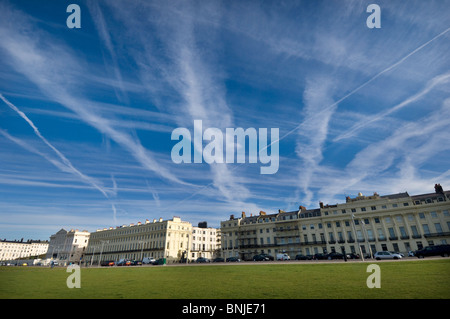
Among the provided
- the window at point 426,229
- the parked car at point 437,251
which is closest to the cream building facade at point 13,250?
the parked car at point 437,251

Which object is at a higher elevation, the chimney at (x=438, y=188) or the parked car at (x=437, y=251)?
the chimney at (x=438, y=188)

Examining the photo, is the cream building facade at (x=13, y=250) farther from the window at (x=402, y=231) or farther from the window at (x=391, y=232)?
the window at (x=402, y=231)

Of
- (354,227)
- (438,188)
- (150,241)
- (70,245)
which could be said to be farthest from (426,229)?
(70,245)

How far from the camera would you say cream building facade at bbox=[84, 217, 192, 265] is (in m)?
88.8

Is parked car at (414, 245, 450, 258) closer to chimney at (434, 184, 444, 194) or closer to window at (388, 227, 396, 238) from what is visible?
window at (388, 227, 396, 238)

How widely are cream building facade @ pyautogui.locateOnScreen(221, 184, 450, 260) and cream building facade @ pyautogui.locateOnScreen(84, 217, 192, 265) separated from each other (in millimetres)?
17739

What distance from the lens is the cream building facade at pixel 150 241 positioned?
88812 mm

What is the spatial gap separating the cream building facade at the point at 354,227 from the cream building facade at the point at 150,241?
698 inches
